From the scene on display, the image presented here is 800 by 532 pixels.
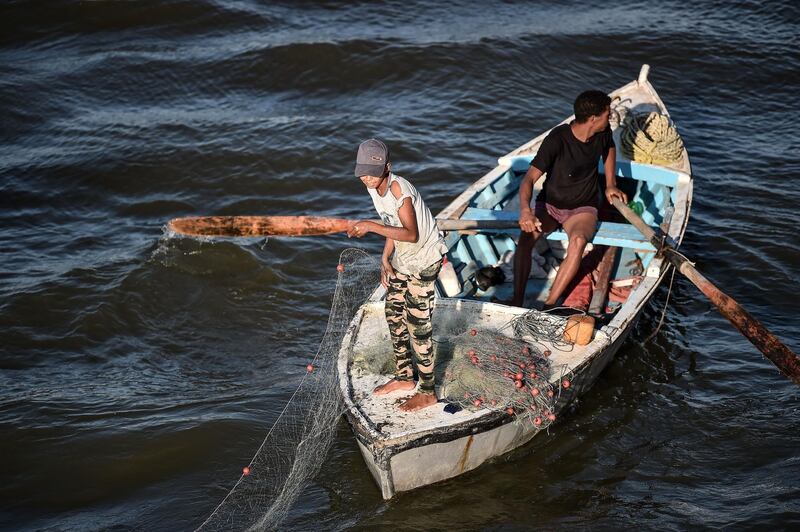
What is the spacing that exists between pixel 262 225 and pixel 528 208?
2252mm

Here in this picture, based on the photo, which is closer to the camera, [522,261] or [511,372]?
[511,372]

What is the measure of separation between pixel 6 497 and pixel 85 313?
8.77 ft

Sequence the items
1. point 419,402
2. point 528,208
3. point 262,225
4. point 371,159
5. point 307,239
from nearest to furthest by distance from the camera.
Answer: point 371,159 → point 419,402 → point 262,225 → point 528,208 → point 307,239

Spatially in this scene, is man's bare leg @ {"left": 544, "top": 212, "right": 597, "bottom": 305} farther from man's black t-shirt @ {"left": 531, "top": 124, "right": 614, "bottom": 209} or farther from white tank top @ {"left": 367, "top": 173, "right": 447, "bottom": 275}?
white tank top @ {"left": 367, "top": 173, "right": 447, "bottom": 275}

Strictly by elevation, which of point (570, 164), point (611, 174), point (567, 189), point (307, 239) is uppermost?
point (570, 164)

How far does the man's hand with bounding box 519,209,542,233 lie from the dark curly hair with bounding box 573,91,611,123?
0.93 m

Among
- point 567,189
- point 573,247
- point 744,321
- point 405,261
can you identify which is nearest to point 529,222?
point 573,247

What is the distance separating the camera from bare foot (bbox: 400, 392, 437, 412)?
5.30m

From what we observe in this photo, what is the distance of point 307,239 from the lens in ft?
32.0

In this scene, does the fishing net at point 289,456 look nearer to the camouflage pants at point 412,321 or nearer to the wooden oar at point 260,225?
the wooden oar at point 260,225

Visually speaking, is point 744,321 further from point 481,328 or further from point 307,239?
point 307,239

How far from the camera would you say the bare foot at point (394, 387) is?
5.48 m

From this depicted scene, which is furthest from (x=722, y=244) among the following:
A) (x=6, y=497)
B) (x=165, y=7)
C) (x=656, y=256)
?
(x=165, y=7)

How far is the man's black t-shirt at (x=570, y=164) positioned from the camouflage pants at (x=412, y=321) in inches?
89.9
